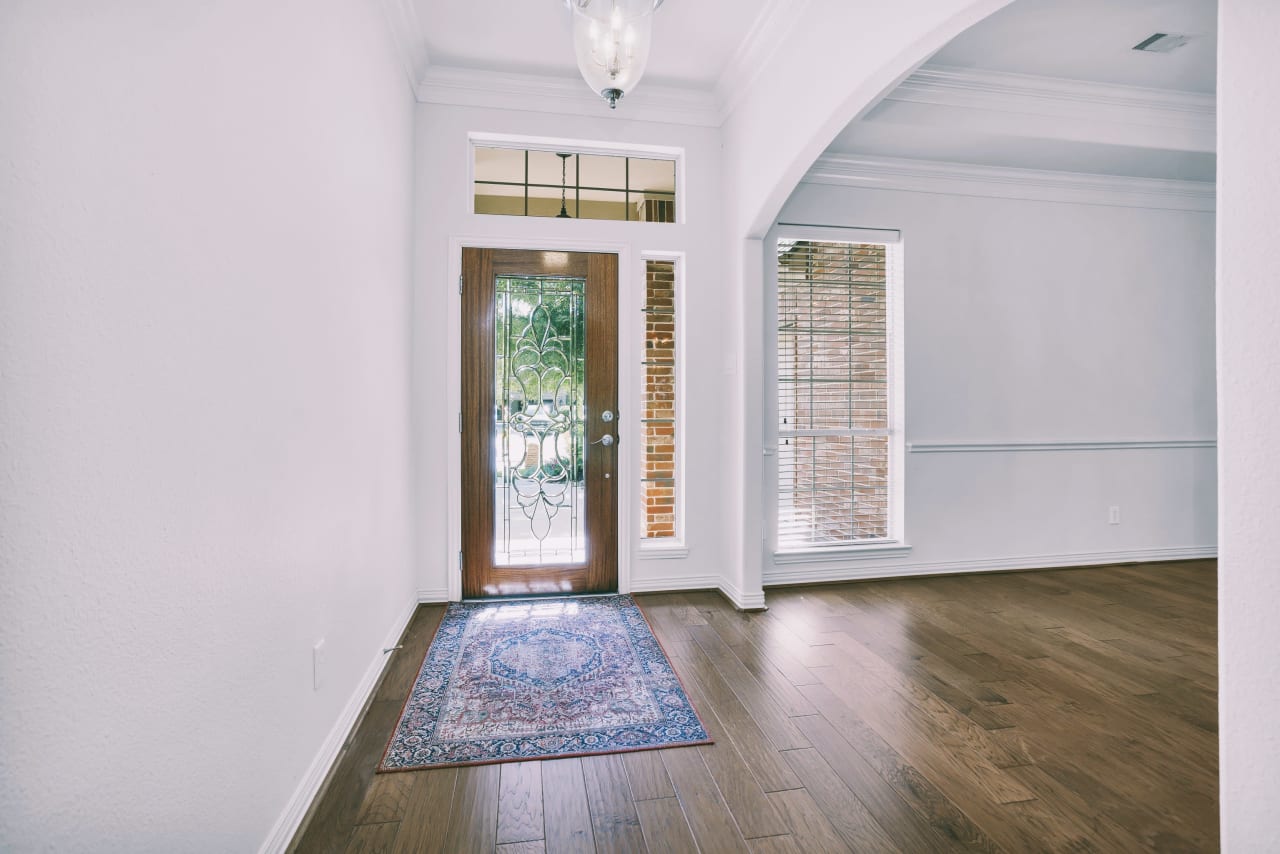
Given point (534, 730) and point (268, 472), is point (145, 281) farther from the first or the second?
point (534, 730)

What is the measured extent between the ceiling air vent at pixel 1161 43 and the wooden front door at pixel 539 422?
2.68m

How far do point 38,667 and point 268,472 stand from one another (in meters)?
0.69

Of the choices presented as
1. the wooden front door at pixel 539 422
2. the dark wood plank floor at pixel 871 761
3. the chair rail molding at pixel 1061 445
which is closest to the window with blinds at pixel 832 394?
the chair rail molding at pixel 1061 445

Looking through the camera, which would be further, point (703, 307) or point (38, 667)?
point (703, 307)

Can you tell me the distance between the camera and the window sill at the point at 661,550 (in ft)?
11.5

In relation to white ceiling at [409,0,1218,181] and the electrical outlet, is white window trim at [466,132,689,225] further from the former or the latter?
the electrical outlet

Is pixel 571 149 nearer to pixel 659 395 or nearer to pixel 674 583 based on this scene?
pixel 659 395

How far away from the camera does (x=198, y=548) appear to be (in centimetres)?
113

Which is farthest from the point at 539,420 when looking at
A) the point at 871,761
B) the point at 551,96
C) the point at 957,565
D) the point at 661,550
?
the point at 957,565

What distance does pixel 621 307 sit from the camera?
3.46 metres

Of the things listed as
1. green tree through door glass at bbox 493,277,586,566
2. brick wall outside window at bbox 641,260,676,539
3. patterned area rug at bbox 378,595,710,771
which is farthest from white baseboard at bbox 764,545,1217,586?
green tree through door glass at bbox 493,277,586,566

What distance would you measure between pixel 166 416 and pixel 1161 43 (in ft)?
13.3

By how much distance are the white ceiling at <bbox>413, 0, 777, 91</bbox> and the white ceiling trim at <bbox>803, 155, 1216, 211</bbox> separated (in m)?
0.99

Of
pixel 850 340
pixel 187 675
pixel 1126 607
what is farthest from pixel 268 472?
pixel 1126 607
